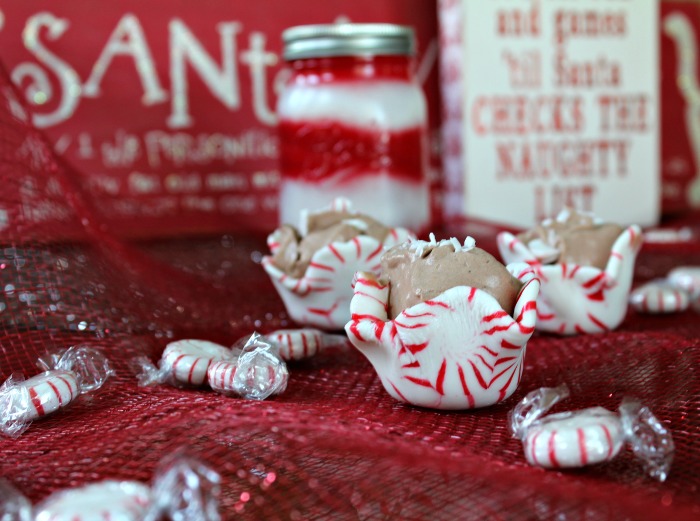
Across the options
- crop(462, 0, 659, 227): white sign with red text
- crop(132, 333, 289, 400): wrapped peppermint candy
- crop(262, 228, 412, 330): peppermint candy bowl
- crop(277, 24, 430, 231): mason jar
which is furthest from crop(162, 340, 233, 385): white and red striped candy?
crop(462, 0, 659, 227): white sign with red text

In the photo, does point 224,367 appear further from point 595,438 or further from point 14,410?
point 595,438

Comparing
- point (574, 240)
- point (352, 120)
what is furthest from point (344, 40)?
point (574, 240)

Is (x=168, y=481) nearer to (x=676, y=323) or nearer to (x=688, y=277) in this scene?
(x=676, y=323)

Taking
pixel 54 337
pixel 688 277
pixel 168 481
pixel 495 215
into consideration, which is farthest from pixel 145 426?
pixel 495 215

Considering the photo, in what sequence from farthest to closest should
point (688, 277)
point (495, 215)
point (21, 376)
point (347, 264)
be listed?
point (495, 215) < point (688, 277) < point (347, 264) < point (21, 376)

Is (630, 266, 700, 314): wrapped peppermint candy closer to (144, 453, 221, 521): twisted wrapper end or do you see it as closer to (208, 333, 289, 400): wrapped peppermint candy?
(208, 333, 289, 400): wrapped peppermint candy
